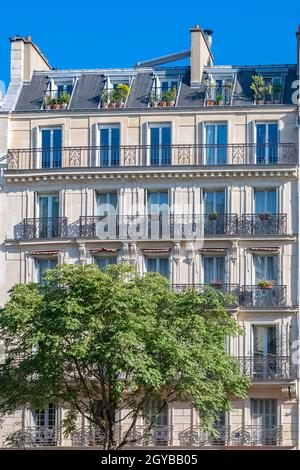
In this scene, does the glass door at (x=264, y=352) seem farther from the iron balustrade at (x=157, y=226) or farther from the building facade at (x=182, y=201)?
the iron balustrade at (x=157, y=226)

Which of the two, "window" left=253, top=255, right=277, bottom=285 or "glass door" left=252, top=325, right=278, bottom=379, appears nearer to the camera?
"glass door" left=252, top=325, right=278, bottom=379

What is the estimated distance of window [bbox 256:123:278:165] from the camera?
179ft

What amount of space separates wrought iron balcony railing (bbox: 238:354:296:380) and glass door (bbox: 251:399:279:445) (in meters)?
1.01

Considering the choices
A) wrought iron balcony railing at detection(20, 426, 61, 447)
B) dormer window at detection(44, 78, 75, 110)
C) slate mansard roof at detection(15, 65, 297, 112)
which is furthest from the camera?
dormer window at detection(44, 78, 75, 110)

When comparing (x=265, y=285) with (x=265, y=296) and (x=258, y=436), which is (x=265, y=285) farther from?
(x=258, y=436)

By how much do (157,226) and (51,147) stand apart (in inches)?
216

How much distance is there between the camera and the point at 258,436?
173 feet

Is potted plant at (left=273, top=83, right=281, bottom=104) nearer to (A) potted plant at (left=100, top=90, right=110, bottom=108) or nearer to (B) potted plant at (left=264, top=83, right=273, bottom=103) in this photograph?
(B) potted plant at (left=264, top=83, right=273, bottom=103)

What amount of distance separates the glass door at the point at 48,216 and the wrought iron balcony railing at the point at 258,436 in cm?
1045

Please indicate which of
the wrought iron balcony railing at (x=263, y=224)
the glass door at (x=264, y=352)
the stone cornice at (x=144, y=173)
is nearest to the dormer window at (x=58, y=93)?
the stone cornice at (x=144, y=173)

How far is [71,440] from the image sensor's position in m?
53.5

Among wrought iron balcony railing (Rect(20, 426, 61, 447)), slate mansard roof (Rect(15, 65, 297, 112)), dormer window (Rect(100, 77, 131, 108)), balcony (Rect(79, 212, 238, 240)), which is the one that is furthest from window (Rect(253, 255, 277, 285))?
wrought iron balcony railing (Rect(20, 426, 61, 447))

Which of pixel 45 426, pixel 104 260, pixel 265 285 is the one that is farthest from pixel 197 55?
pixel 45 426
